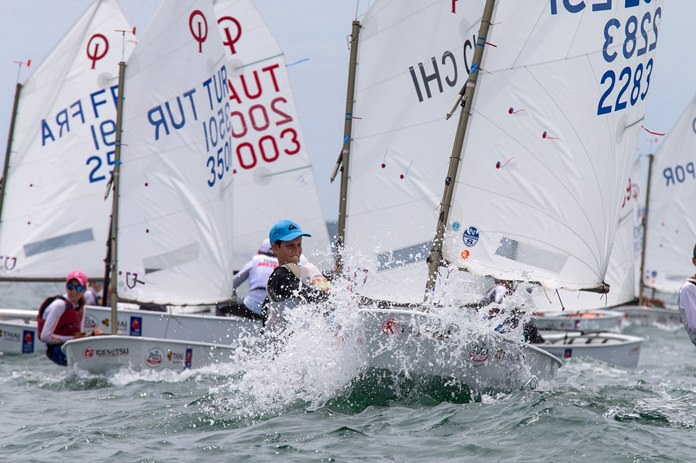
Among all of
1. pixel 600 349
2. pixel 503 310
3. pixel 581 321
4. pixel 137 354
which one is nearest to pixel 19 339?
pixel 137 354

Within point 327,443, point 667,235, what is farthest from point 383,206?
point 667,235

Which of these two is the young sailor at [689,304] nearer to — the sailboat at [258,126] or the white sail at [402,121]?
the white sail at [402,121]

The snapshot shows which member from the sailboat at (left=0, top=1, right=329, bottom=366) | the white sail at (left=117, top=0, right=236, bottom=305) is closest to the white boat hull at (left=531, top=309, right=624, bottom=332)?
the sailboat at (left=0, top=1, right=329, bottom=366)

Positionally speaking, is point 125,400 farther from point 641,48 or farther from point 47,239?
point 47,239

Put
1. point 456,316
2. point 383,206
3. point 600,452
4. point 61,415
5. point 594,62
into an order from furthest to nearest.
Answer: point 383,206
point 594,62
point 61,415
point 456,316
point 600,452

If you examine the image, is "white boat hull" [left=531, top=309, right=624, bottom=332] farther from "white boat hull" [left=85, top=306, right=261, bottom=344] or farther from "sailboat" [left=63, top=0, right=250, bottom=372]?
"sailboat" [left=63, top=0, right=250, bottom=372]

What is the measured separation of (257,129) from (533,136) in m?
7.97

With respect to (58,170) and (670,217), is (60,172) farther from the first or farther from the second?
(670,217)

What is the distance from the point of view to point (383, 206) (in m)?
11.0

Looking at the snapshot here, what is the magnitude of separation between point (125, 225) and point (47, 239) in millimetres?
3638

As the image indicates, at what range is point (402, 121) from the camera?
10.9 m

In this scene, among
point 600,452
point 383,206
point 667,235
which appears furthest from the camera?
point 667,235

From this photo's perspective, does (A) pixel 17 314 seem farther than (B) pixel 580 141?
Yes

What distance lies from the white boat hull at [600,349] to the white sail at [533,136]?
15.5 ft
